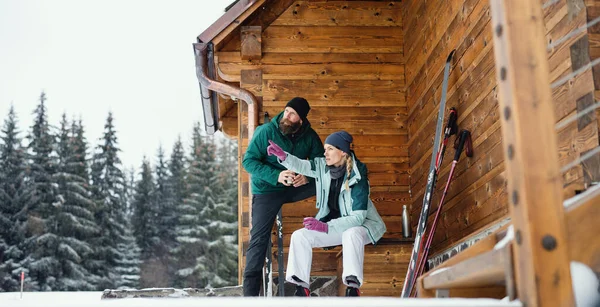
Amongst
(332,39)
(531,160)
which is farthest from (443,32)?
(531,160)

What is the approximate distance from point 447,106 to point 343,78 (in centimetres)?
149

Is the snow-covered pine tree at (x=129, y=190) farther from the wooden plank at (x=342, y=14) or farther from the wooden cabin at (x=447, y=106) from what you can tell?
the wooden plank at (x=342, y=14)

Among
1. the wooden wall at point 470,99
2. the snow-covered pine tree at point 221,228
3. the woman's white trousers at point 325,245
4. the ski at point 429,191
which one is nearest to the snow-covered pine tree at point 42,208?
the snow-covered pine tree at point 221,228

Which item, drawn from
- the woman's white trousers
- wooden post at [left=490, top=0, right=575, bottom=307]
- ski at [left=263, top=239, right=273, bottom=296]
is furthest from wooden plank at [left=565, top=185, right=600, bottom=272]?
ski at [left=263, top=239, right=273, bottom=296]

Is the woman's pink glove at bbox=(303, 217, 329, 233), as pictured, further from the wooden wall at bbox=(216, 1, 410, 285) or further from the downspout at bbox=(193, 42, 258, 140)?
the downspout at bbox=(193, 42, 258, 140)

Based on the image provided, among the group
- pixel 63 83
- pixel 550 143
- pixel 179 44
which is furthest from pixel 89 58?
pixel 550 143

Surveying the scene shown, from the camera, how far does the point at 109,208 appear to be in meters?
30.1

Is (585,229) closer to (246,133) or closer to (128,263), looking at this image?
(246,133)

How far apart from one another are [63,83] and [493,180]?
52196mm

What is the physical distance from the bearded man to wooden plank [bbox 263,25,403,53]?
5.29 feet

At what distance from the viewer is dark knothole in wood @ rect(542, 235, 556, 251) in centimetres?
180

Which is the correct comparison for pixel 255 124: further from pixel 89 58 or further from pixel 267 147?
pixel 89 58

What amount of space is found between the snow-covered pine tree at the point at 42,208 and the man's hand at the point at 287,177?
24.1 m

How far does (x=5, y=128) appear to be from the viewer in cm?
3069
